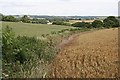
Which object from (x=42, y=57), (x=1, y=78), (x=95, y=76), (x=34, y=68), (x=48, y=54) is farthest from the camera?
(x=48, y=54)

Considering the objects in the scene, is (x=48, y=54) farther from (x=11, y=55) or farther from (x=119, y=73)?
(x=119, y=73)

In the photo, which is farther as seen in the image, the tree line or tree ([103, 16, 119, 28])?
tree ([103, 16, 119, 28])

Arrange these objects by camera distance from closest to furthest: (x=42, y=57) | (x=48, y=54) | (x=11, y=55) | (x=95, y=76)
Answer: (x=95, y=76), (x=11, y=55), (x=42, y=57), (x=48, y=54)

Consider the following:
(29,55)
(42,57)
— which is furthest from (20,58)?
(42,57)

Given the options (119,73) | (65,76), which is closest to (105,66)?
(119,73)

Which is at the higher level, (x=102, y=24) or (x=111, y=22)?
(x=111, y=22)

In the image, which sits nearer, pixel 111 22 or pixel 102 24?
pixel 102 24

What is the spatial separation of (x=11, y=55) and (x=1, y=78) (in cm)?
279

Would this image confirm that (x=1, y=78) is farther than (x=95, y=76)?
No

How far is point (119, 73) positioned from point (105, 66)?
7.55 ft

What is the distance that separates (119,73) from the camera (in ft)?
36.3

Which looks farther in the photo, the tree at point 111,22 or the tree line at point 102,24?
the tree at point 111,22

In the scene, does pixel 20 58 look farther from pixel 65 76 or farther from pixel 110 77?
pixel 110 77

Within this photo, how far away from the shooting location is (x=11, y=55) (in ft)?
37.9
